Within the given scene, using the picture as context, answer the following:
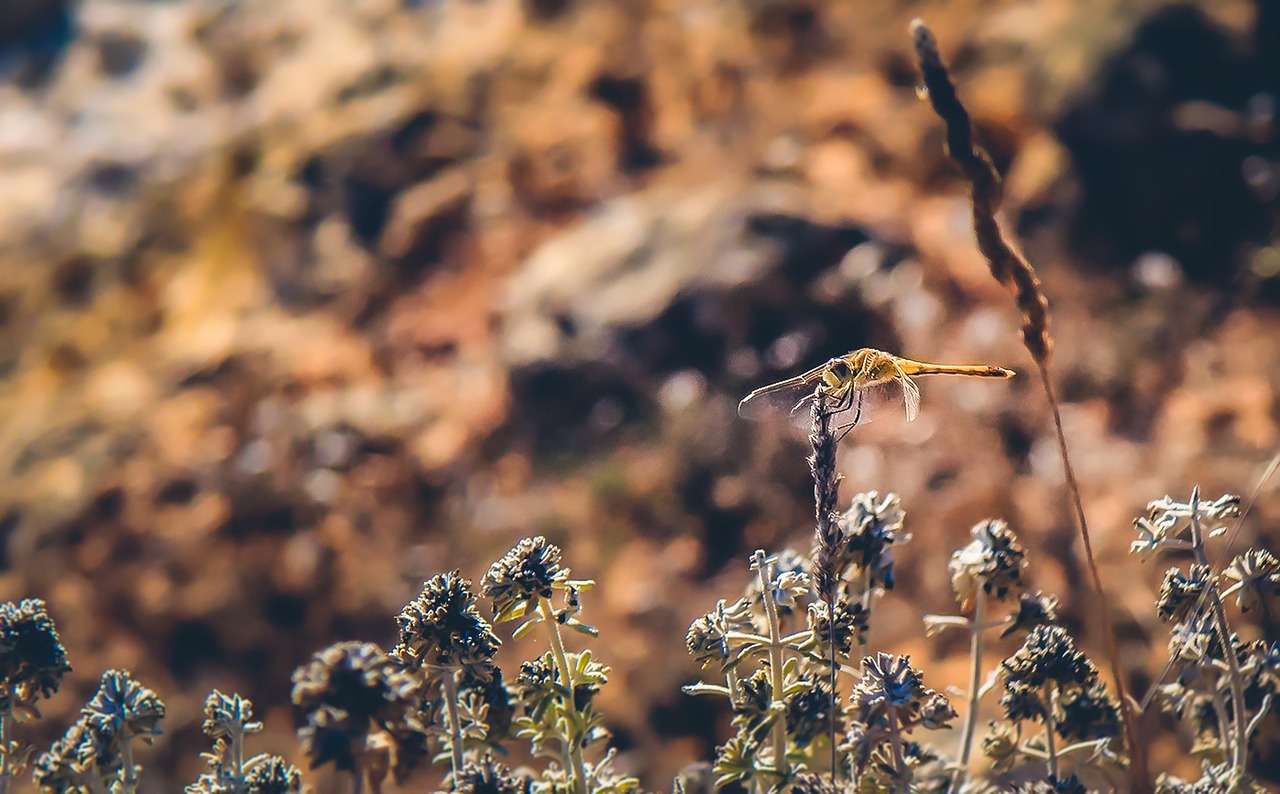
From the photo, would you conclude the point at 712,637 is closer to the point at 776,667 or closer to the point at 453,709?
the point at 776,667

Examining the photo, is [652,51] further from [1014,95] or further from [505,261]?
[1014,95]

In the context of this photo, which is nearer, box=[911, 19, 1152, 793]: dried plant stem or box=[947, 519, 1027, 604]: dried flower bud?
box=[911, 19, 1152, 793]: dried plant stem

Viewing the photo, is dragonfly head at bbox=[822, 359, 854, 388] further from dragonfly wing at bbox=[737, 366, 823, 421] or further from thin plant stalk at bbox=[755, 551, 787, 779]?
thin plant stalk at bbox=[755, 551, 787, 779]

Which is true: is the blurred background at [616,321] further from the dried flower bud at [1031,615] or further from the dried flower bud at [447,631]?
the dried flower bud at [447,631]

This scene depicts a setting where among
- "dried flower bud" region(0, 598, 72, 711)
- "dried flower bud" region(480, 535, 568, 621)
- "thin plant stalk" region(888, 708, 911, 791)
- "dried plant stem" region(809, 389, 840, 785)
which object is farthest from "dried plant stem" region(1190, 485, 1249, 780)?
"dried flower bud" region(0, 598, 72, 711)

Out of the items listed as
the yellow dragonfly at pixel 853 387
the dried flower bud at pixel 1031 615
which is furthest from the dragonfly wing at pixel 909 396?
the dried flower bud at pixel 1031 615

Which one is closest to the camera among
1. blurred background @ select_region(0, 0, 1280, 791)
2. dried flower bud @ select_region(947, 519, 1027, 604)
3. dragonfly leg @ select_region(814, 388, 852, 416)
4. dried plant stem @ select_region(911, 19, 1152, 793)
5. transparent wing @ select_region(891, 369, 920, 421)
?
dried plant stem @ select_region(911, 19, 1152, 793)

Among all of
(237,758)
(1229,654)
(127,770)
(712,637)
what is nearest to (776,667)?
(712,637)
